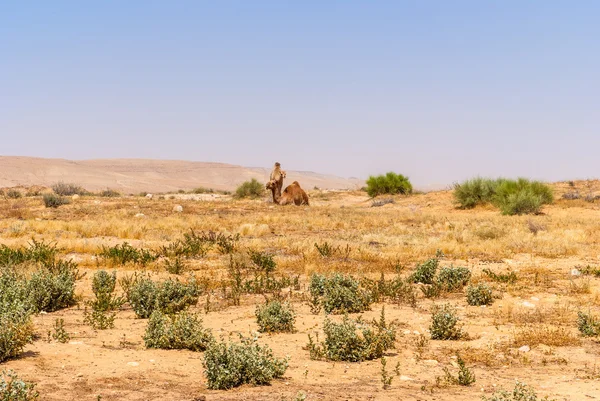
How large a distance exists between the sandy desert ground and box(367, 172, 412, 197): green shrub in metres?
21.0

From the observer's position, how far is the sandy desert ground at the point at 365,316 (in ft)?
16.6

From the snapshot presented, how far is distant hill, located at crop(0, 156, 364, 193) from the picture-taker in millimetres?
86188

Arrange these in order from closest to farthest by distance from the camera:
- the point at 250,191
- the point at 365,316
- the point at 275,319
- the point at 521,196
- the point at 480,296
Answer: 1. the point at 275,319
2. the point at 365,316
3. the point at 480,296
4. the point at 521,196
5. the point at 250,191

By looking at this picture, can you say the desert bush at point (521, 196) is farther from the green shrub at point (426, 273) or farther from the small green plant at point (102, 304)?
the small green plant at point (102, 304)

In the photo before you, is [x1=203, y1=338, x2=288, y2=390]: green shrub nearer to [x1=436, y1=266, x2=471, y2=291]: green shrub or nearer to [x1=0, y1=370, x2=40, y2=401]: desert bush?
[x1=0, y1=370, x2=40, y2=401]: desert bush

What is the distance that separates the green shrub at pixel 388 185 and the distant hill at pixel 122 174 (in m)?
9.88

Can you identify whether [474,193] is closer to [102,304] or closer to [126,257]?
[126,257]

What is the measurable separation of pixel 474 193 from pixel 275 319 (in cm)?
2440

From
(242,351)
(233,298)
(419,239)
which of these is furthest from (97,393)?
(419,239)

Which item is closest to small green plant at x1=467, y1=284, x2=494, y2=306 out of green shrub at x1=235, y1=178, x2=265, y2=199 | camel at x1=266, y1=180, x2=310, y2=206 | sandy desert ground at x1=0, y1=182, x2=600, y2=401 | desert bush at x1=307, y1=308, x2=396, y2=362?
sandy desert ground at x1=0, y1=182, x2=600, y2=401

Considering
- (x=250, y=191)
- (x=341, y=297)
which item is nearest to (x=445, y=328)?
(x=341, y=297)

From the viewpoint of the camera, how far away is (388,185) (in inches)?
1613

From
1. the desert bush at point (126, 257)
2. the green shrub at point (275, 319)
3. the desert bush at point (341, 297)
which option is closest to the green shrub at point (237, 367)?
the green shrub at point (275, 319)

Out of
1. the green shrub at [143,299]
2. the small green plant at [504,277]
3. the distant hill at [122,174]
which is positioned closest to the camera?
the green shrub at [143,299]
